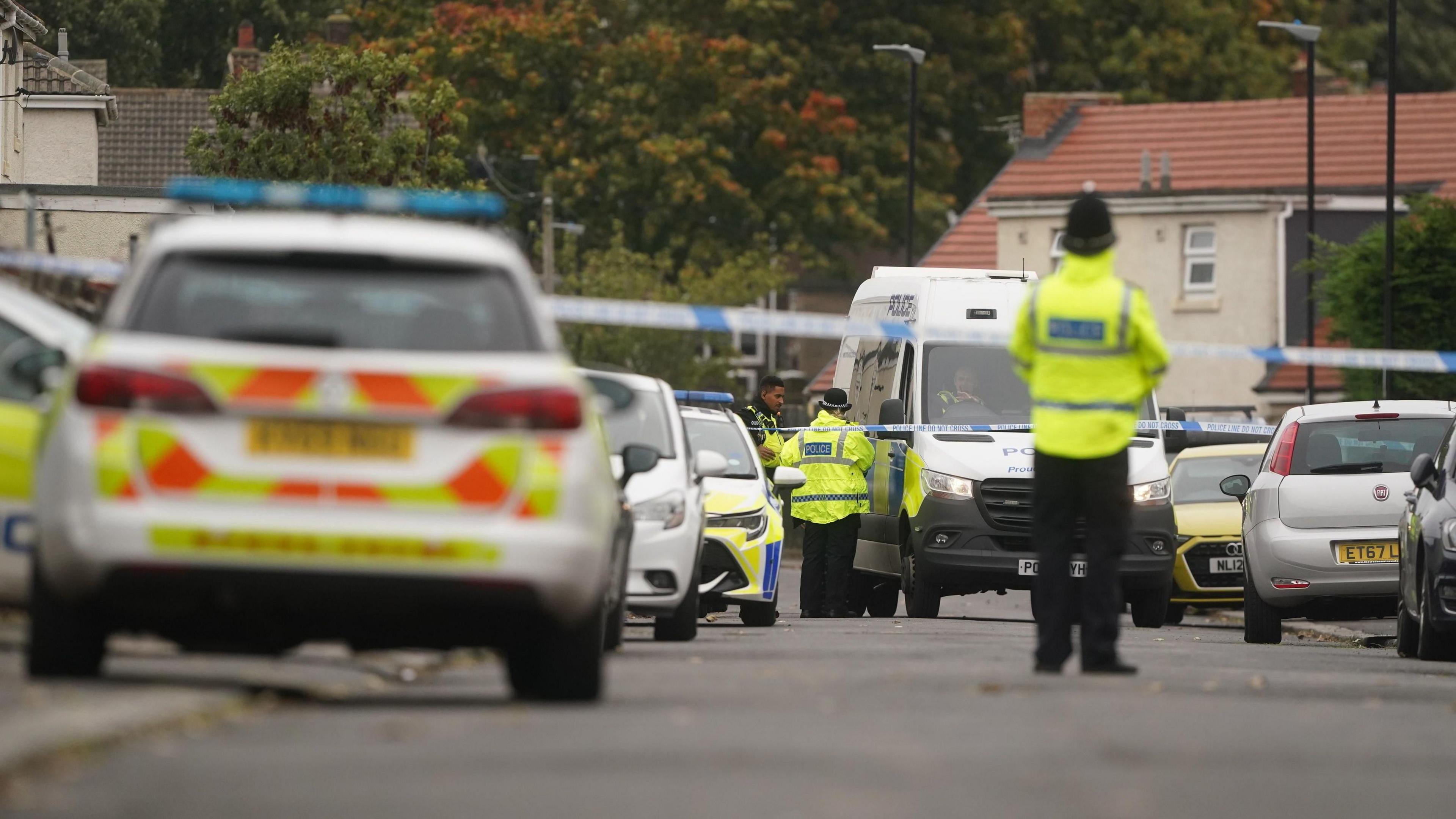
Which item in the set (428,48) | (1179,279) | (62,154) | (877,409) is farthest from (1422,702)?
(428,48)

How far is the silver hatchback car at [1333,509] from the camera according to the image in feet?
63.3

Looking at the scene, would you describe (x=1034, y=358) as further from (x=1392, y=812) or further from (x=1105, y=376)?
(x=1392, y=812)

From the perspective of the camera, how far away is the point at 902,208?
61.6 metres

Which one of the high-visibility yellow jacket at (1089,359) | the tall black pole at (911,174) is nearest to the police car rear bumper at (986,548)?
the high-visibility yellow jacket at (1089,359)

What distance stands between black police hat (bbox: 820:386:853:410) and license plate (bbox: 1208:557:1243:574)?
12.5 ft

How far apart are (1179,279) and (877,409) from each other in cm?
3461

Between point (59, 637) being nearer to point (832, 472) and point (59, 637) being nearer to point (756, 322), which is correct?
point (756, 322)

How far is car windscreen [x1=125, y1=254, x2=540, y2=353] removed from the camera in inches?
367

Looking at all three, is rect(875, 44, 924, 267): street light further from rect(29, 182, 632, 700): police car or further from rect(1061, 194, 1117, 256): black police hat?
rect(29, 182, 632, 700): police car

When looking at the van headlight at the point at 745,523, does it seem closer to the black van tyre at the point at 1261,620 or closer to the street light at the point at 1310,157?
the black van tyre at the point at 1261,620

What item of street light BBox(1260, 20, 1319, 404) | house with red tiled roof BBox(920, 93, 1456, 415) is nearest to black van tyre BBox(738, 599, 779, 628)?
street light BBox(1260, 20, 1319, 404)

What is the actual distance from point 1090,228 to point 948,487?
29.1ft

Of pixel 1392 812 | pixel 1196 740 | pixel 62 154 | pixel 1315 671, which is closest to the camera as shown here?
pixel 1392 812

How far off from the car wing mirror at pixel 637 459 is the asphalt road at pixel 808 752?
1144 millimetres
